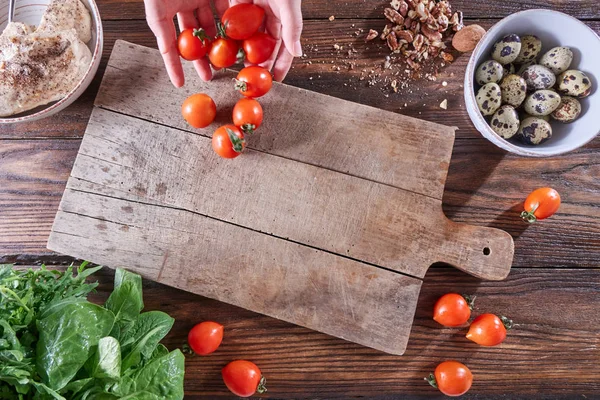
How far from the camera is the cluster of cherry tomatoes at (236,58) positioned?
1.25 meters

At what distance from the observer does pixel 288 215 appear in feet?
4.39

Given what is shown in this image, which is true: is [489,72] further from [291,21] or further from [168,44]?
[168,44]

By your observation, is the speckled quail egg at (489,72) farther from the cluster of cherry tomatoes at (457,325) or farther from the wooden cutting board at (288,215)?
the cluster of cherry tomatoes at (457,325)

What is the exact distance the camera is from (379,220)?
1.34m

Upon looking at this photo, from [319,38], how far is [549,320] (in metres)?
1.08

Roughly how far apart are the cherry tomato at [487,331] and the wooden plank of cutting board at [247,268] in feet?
0.67

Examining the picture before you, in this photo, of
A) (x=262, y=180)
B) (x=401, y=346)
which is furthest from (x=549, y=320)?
(x=262, y=180)

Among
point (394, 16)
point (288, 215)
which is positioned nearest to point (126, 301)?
point (288, 215)

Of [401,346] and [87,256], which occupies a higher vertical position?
[87,256]

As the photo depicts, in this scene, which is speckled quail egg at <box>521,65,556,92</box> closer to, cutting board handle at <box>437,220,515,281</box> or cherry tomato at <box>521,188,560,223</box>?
cherry tomato at <box>521,188,560,223</box>

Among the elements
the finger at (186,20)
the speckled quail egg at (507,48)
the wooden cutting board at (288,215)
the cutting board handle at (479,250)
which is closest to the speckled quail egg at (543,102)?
the speckled quail egg at (507,48)

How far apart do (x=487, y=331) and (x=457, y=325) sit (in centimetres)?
8

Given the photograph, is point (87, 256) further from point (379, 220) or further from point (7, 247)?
point (379, 220)

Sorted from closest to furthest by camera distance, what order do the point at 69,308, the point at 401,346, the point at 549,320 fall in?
1. the point at 69,308
2. the point at 401,346
3. the point at 549,320
